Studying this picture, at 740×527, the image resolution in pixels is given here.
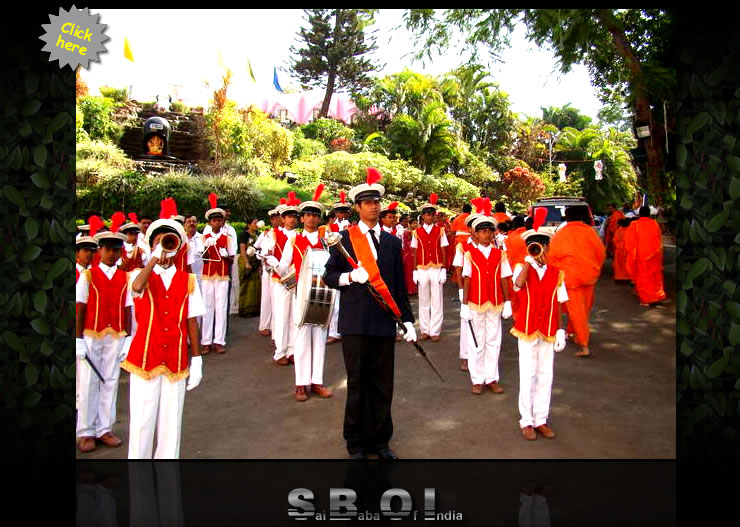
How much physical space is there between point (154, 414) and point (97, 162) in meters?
14.9

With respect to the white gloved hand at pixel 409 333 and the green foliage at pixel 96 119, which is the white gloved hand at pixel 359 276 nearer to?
the white gloved hand at pixel 409 333

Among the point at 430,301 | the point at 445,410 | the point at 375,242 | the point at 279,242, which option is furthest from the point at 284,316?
the point at 375,242

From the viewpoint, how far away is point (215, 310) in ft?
26.6

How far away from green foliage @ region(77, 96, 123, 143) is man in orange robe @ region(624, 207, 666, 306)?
1786 centimetres

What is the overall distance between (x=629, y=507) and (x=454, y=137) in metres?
25.2

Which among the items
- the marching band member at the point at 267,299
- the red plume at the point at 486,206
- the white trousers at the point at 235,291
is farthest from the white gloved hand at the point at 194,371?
the white trousers at the point at 235,291

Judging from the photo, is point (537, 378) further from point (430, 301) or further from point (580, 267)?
point (430, 301)

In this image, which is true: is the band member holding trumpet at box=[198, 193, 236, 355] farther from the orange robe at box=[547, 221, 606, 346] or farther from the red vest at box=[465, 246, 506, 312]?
the orange robe at box=[547, 221, 606, 346]

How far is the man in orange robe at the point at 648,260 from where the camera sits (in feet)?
35.5

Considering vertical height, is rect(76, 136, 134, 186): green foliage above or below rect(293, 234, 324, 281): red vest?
above

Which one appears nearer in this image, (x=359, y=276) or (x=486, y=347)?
(x=359, y=276)

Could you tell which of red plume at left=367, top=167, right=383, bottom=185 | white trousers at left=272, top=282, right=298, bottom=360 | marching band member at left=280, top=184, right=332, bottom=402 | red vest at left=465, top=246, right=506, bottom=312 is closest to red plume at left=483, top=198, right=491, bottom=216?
red vest at left=465, top=246, right=506, bottom=312

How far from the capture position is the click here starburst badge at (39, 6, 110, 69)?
12.6 feet

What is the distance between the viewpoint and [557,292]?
5.11 m
